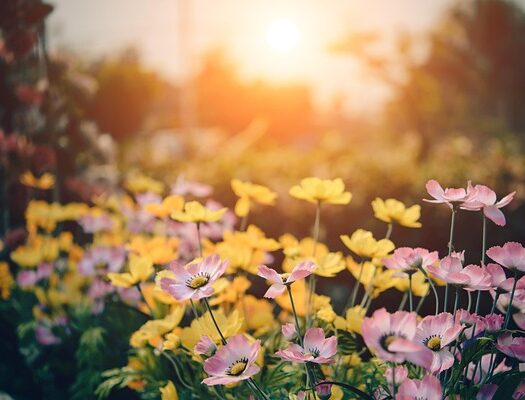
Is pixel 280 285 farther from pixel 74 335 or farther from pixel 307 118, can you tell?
pixel 307 118

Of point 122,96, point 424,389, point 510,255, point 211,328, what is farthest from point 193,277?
point 122,96

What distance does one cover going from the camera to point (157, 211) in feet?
5.49

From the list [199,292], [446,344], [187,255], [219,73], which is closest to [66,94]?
[187,255]

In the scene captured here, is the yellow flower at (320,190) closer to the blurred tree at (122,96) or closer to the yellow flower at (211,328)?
the yellow flower at (211,328)

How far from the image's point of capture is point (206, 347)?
3.62ft

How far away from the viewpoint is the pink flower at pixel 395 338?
2.60 feet

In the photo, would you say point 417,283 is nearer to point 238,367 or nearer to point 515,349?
point 515,349

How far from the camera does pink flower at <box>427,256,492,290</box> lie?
3.30 ft

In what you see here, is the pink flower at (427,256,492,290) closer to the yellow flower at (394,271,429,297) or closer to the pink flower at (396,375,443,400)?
the pink flower at (396,375,443,400)

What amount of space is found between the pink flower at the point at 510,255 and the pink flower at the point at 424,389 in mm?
250

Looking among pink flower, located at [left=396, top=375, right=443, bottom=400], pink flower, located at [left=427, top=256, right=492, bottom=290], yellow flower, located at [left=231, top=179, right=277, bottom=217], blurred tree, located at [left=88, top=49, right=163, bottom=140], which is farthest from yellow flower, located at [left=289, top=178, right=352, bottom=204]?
blurred tree, located at [left=88, top=49, right=163, bottom=140]

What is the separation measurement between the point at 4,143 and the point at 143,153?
14.3 ft

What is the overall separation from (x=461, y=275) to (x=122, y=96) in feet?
80.1

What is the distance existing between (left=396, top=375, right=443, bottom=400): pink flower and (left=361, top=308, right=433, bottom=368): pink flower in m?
0.09
